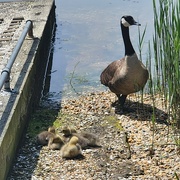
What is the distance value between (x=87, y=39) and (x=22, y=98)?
505cm

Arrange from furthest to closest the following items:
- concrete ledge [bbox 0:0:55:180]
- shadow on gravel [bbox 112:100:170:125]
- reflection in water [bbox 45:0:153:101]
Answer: reflection in water [bbox 45:0:153:101], shadow on gravel [bbox 112:100:170:125], concrete ledge [bbox 0:0:55:180]

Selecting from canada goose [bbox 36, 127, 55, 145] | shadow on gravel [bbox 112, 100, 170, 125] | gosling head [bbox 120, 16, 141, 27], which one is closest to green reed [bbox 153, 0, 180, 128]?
shadow on gravel [bbox 112, 100, 170, 125]

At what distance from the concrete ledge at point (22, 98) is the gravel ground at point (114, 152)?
0.24 metres

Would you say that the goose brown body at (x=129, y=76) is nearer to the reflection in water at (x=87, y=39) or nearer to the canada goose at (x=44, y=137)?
the reflection in water at (x=87, y=39)

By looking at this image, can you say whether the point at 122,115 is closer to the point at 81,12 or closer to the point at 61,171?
the point at 61,171

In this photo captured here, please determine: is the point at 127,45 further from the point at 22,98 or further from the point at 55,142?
the point at 55,142

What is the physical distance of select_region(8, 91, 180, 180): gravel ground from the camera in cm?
574

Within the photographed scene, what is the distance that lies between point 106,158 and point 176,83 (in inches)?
43.5

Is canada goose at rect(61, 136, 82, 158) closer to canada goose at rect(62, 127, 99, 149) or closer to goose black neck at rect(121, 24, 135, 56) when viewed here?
canada goose at rect(62, 127, 99, 149)

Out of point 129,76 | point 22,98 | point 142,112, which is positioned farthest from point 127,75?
point 22,98

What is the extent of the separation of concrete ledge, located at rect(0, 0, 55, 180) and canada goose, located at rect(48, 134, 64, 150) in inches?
13.8

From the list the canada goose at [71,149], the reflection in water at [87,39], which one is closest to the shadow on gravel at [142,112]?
the reflection in water at [87,39]

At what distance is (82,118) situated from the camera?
24.4ft

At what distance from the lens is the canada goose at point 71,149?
19.6 feet
